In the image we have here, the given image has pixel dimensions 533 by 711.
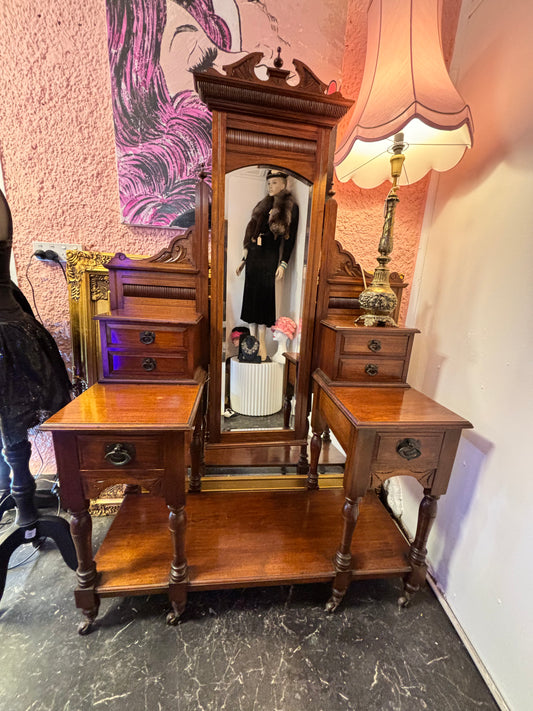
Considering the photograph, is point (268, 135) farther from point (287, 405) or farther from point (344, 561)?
point (344, 561)

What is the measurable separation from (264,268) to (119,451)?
0.79 meters

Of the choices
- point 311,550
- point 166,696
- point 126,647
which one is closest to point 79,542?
point 126,647

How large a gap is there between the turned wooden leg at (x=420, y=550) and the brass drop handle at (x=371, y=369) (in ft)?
1.40

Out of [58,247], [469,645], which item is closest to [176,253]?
[58,247]

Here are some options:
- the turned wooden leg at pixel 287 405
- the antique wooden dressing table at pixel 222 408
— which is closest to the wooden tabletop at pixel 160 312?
the antique wooden dressing table at pixel 222 408

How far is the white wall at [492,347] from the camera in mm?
812

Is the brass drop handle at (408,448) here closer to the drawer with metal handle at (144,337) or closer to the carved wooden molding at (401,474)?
the carved wooden molding at (401,474)

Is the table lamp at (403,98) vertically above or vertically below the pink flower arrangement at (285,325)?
above

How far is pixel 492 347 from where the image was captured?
94cm

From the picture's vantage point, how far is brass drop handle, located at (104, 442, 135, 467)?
0.78 metres

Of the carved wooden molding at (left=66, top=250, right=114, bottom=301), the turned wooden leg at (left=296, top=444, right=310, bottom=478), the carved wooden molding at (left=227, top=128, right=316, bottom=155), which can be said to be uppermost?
Result: the carved wooden molding at (left=227, top=128, right=316, bottom=155)

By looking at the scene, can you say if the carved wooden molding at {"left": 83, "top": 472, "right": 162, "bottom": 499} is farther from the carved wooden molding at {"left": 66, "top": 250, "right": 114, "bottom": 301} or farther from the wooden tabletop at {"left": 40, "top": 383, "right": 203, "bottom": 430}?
the carved wooden molding at {"left": 66, "top": 250, "right": 114, "bottom": 301}

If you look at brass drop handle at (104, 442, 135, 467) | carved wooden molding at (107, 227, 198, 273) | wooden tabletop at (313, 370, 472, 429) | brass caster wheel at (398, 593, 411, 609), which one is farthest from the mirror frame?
brass caster wheel at (398, 593, 411, 609)

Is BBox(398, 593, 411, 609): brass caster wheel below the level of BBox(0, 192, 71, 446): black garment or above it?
below
